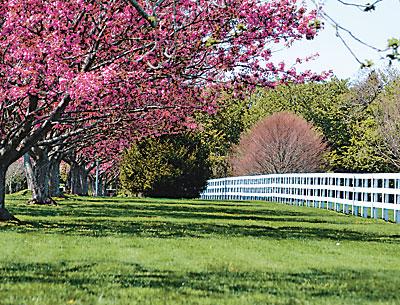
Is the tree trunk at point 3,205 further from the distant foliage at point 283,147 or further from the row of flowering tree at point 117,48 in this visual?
the distant foliage at point 283,147

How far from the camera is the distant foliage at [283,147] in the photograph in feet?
216

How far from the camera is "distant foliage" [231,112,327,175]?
65688 mm

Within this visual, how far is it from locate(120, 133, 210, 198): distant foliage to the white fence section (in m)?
3.53

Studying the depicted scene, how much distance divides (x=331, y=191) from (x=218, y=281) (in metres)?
20.7

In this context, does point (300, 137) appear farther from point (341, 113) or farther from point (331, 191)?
point (331, 191)

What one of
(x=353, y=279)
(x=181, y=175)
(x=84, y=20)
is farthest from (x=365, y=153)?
(x=353, y=279)

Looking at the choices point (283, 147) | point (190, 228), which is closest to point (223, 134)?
point (283, 147)

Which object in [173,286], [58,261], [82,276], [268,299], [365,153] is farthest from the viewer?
[365,153]

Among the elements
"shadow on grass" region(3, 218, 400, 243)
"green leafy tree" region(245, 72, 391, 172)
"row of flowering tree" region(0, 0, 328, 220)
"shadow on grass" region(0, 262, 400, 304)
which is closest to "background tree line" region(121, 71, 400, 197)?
"green leafy tree" region(245, 72, 391, 172)

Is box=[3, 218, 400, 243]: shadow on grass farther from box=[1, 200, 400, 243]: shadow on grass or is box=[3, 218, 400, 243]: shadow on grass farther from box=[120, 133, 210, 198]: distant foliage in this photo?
box=[120, 133, 210, 198]: distant foliage

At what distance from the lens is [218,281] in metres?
8.48

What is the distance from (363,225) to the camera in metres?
19.5

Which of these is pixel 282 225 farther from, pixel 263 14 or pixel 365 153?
pixel 365 153

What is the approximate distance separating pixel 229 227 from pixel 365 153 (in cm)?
3814
